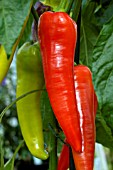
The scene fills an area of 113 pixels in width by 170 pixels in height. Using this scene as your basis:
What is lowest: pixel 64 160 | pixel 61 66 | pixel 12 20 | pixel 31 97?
pixel 64 160

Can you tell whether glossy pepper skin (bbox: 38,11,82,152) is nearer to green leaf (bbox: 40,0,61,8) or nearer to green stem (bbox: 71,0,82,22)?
green stem (bbox: 71,0,82,22)

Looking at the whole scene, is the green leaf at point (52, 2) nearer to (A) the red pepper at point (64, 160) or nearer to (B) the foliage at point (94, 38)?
(B) the foliage at point (94, 38)

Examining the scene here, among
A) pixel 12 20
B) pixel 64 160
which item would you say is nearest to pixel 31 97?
pixel 64 160

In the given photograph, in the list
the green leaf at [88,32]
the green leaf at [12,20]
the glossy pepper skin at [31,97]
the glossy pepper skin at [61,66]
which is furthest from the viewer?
the green leaf at [88,32]

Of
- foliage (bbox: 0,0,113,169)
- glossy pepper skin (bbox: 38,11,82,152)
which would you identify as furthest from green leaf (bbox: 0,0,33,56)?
glossy pepper skin (bbox: 38,11,82,152)

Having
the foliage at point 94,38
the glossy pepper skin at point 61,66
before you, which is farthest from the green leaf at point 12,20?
the glossy pepper skin at point 61,66

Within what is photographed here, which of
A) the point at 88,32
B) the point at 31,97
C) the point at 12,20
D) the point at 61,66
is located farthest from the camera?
the point at 88,32

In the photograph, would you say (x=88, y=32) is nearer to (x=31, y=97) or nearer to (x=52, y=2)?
(x=52, y=2)
